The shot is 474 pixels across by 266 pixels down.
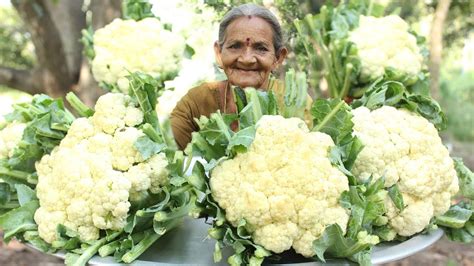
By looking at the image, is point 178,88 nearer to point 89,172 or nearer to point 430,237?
point 89,172

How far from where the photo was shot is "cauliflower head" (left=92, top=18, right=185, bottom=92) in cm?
213

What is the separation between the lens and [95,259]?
130 cm

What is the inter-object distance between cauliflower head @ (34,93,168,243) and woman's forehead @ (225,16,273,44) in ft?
1.09

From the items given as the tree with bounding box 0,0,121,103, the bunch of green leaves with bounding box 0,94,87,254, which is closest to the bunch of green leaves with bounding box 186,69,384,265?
the bunch of green leaves with bounding box 0,94,87,254

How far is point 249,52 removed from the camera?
5.17ft

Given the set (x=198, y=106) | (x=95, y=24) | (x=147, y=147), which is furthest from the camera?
(x=95, y=24)

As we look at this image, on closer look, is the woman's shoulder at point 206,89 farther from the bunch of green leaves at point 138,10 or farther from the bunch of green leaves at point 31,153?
the bunch of green leaves at point 138,10

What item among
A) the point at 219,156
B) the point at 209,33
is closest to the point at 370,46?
the point at 209,33

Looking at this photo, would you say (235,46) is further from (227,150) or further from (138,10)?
(138,10)

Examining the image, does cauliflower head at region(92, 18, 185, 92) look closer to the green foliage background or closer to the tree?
the green foliage background

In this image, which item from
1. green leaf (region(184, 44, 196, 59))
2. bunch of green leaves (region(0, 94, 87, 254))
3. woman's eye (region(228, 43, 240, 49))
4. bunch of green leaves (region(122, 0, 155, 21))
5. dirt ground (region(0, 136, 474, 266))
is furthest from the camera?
dirt ground (region(0, 136, 474, 266))

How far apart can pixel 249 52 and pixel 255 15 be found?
0.10 meters

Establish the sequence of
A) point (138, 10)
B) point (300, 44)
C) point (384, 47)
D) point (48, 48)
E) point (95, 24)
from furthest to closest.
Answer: point (48, 48) → point (95, 24) → point (138, 10) → point (384, 47) → point (300, 44)

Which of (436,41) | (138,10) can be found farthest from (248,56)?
(436,41)
